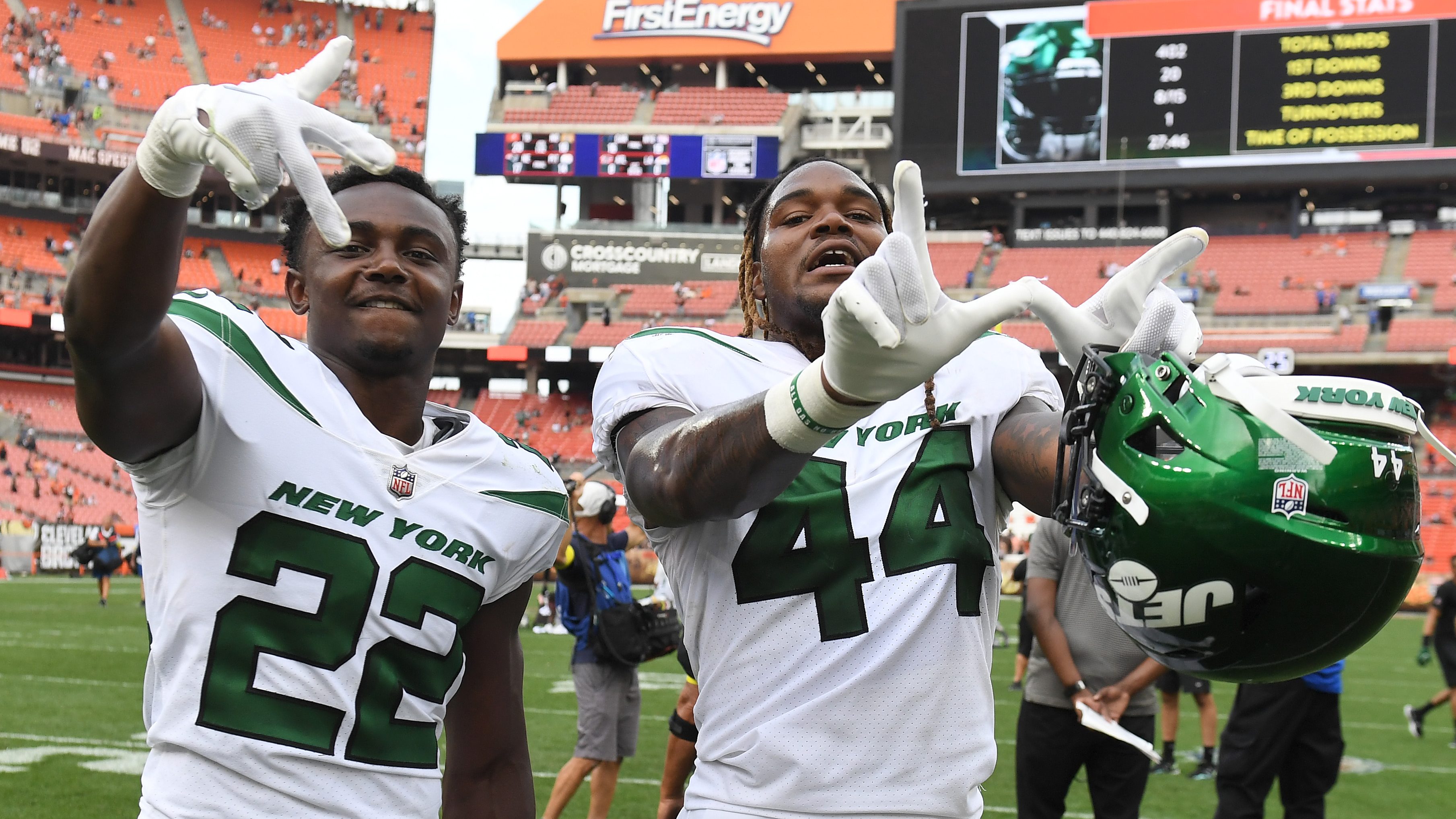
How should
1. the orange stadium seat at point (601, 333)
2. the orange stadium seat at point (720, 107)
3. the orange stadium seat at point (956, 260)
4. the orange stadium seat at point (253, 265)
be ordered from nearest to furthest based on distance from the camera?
the orange stadium seat at point (956, 260) → the orange stadium seat at point (601, 333) → the orange stadium seat at point (253, 265) → the orange stadium seat at point (720, 107)

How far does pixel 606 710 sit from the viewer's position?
6.01 m

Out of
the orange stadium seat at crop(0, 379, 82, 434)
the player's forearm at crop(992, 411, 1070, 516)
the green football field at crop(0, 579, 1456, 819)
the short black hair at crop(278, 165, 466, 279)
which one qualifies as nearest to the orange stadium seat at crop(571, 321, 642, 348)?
the orange stadium seat at crop(0, 379, 82, 434)

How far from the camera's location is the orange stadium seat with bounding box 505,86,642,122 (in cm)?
3741

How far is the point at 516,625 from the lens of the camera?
2.54m

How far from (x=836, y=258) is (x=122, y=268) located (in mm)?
1110

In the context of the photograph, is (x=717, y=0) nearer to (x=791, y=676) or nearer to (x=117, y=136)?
(x=117, y=136)

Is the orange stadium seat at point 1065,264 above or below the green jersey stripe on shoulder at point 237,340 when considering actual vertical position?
above

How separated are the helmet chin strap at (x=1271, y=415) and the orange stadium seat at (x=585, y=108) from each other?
3660cm

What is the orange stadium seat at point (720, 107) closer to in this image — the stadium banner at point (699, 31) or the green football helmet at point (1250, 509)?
the stadium banner at point (699, 31)

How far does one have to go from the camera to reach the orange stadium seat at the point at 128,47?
1417 inches

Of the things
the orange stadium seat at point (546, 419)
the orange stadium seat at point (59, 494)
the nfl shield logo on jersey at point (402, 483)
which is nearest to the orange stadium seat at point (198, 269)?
the orange stadium seat at point (59, 494)

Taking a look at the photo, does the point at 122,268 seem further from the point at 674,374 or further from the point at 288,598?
the point at 674,374

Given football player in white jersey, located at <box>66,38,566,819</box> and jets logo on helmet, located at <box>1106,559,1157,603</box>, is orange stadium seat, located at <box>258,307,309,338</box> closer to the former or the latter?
football player in white jersey, located at <box>66,38,566,819</box>

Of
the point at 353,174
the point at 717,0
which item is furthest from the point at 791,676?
the point at 717,0
